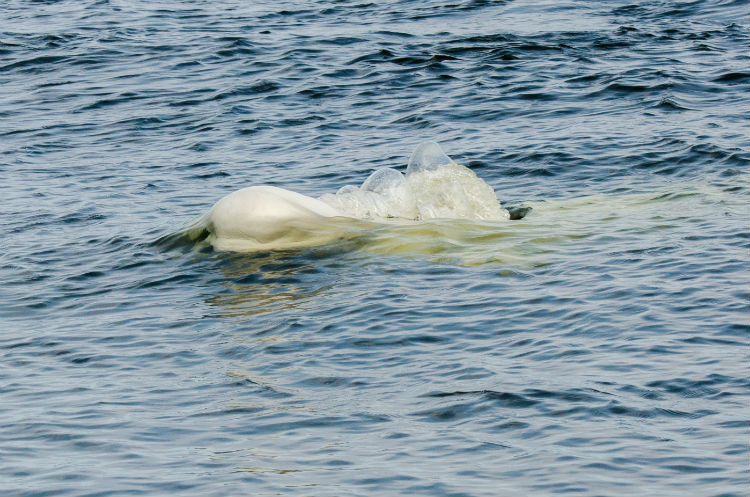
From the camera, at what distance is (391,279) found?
10953 mm

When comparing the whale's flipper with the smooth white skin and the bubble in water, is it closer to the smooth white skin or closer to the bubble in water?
the bubble in water

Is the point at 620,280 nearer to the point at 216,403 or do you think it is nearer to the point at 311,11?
the point at 216,403

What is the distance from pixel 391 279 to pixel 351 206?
7.86ft

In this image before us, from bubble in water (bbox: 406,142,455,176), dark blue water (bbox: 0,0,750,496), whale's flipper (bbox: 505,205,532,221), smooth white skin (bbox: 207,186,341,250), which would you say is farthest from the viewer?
bubble in water (bbox: 406,142,455,176)

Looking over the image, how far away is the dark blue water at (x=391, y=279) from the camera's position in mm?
7219

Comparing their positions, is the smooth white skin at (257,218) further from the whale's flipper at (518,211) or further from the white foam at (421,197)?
the whale's flipper at (518,211)

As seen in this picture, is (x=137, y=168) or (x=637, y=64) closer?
(x=137, y=168)

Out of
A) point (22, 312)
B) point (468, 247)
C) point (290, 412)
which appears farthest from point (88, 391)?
point (468, 247)

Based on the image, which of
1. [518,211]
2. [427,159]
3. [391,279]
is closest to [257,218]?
[391,279]

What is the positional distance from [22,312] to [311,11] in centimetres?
1698

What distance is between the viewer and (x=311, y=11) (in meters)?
26.7

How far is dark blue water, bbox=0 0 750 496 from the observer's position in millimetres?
7219

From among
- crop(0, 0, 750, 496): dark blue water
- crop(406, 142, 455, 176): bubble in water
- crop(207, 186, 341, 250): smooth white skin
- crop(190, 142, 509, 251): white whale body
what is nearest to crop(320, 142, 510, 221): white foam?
crop(190, 142, 509, 251): white whale body

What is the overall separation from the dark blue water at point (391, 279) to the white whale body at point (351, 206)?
294mm
